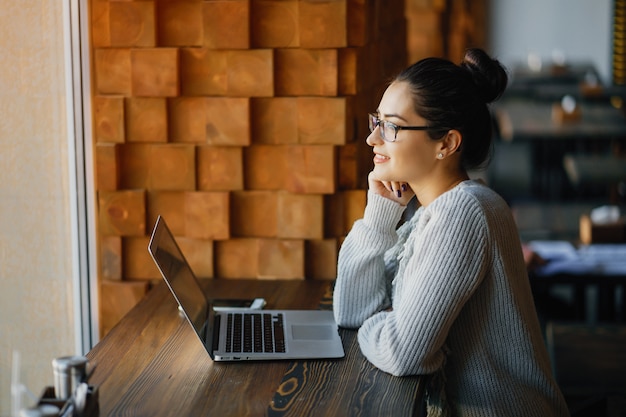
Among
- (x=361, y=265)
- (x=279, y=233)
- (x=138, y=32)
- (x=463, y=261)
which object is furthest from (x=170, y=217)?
(x=463, y=261)

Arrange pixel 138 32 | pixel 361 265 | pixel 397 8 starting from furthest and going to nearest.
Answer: pixel 397 8 → pixel 138 32 → pixel 361 265

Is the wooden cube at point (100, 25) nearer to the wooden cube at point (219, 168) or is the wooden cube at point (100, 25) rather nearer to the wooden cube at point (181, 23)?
the wooden cube at point (181, 23)

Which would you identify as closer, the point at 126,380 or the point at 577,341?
the point at 126,380

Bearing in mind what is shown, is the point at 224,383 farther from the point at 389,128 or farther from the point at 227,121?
the point at 227,121

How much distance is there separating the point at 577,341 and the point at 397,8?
1.55m

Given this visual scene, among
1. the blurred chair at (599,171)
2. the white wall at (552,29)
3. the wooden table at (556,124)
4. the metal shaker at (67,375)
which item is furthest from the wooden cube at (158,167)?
the white wall at (552,29)

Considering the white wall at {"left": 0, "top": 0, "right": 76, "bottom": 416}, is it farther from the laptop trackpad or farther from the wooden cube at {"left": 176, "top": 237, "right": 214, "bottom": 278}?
the laptop trackpad

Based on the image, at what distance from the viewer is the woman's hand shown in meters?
2.11

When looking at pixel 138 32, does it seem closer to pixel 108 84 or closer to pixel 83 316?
pixel 108 84

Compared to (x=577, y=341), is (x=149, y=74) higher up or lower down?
higher up

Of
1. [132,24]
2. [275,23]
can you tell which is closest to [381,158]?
[275,23]

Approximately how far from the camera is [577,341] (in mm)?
3691

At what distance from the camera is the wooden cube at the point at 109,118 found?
253cm

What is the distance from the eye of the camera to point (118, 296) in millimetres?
2623
